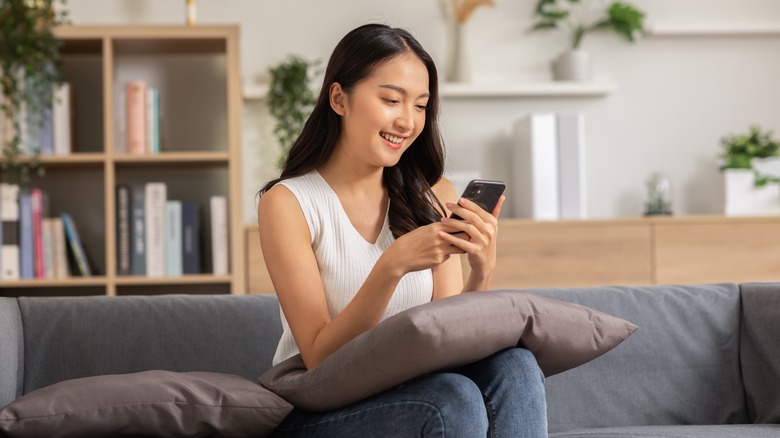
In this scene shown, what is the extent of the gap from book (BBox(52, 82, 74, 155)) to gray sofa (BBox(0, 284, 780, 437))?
1.62 metres

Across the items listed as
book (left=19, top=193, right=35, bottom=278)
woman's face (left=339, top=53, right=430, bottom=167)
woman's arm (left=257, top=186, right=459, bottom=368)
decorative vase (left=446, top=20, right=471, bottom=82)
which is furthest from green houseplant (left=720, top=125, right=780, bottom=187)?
book (left=19, top=193, right=35, bottom=278)

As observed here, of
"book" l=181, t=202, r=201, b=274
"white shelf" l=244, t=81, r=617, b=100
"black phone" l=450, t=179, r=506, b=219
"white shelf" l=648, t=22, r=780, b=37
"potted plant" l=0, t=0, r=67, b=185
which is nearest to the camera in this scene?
"black phone" l=450, t=179, r=506, b=219

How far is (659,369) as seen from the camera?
85.5 inches

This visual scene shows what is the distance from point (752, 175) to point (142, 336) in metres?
2.62

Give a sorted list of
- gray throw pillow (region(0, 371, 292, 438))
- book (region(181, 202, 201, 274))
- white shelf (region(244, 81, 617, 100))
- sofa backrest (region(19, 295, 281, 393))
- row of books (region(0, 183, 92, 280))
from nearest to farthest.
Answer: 1. gray throw pillow (region(0, 371, 292, 438))
2. sofa backrest (region(19, 295, 281, 393))
3. row of books (region(0, 183, 92, 280))
4. book (region(181, 202, 201, 274))
5. white shelf (region(244, 81, 617, 100))

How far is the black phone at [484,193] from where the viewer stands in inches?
65.4

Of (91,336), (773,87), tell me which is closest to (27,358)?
(91,336)

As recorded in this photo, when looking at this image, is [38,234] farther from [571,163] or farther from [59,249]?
[571,163]

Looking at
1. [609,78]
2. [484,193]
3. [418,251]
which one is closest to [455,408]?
[418,251]

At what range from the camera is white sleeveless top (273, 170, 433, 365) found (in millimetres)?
1846

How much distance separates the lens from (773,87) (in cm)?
409

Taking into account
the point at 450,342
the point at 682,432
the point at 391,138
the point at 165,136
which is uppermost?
the point at 165,136

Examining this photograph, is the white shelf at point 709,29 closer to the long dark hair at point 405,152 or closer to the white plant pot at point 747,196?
the white plant pot at point 747,196

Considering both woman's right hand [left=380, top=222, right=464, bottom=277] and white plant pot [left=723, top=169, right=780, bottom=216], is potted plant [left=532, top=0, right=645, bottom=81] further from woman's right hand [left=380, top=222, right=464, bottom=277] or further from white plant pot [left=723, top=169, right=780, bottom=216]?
woman's right hand [left=380, top=222, right=464, bottom=277]
